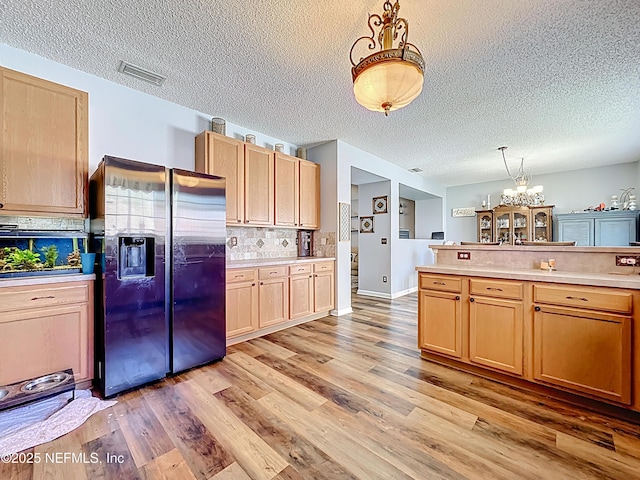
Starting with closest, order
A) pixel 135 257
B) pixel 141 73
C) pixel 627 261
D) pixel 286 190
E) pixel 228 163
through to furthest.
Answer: pixel 627 261 < pixel 135 257 < pixel 141 73 < pixel 228 163 < pixel 286 190

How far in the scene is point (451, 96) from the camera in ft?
9.40

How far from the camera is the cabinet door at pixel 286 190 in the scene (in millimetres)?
3787

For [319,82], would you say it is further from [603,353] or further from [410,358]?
[603,353]

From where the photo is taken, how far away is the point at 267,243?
4047 millimetres

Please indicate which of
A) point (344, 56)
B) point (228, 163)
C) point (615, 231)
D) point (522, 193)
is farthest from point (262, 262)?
point (615, 231)

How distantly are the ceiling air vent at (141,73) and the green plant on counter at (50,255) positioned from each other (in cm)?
163

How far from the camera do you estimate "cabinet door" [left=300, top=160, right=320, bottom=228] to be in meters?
4.12

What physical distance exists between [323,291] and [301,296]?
1.49ft

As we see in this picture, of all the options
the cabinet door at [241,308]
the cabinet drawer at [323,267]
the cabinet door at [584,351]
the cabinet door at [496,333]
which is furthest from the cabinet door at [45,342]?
the cabinet door at [584,351]

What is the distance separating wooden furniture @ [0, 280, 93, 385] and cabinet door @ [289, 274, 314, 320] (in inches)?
81.9

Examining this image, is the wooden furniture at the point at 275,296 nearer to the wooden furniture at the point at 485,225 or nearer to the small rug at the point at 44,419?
the small rug at the point at 44,419

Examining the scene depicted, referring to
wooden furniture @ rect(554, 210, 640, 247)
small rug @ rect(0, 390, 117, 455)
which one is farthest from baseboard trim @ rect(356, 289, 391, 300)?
small rug @ rect(0, 390, 117, 455)

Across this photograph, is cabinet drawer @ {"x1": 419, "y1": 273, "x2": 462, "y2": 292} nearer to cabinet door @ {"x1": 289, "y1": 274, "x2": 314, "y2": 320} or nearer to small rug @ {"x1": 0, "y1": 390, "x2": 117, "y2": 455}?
cabinet door @ {"x1": 289, "y1": 274, "x2": 314, "y2": 320}

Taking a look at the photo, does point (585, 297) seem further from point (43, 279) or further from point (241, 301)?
point (43, 279)
